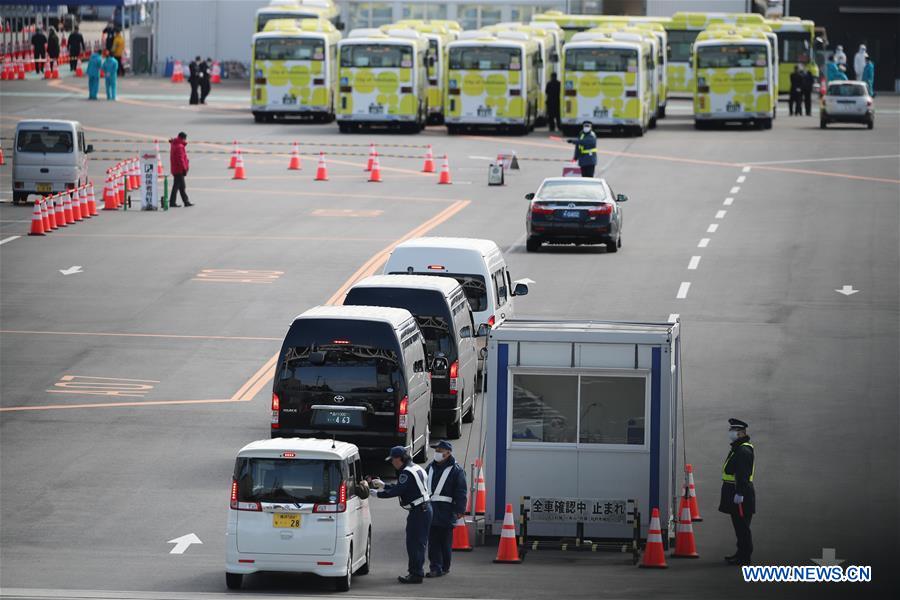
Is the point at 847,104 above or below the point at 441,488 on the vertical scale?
above

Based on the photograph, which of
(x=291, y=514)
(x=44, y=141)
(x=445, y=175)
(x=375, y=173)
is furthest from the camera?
(x=375, y=173)

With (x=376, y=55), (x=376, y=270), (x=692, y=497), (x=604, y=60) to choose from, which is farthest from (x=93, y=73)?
(x=692, y=497)

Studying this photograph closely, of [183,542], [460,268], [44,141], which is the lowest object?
[183,542]

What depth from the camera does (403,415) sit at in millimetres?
21641

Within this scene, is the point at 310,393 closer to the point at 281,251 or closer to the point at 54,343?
the point at 54,343

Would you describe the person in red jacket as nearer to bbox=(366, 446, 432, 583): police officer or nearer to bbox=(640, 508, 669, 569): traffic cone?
bbox=(366, 446, 432, 583): police officer

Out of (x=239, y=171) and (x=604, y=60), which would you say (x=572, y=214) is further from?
(x=604, y=60)

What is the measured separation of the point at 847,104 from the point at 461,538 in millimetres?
51224

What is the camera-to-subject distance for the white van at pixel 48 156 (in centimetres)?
4575

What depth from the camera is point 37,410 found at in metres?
25.8

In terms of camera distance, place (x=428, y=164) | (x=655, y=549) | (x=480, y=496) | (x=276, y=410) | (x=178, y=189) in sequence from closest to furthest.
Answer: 1. (x=655, y=549)
2. (x=480, y=496)
3. (x=276, y=410)
4. (x=178, y=189)
5. (x=428, y=164)

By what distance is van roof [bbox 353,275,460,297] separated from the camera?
79.3 ft

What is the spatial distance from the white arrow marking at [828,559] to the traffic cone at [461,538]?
3567 millimetres

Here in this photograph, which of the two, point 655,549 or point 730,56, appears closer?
point 655,549
